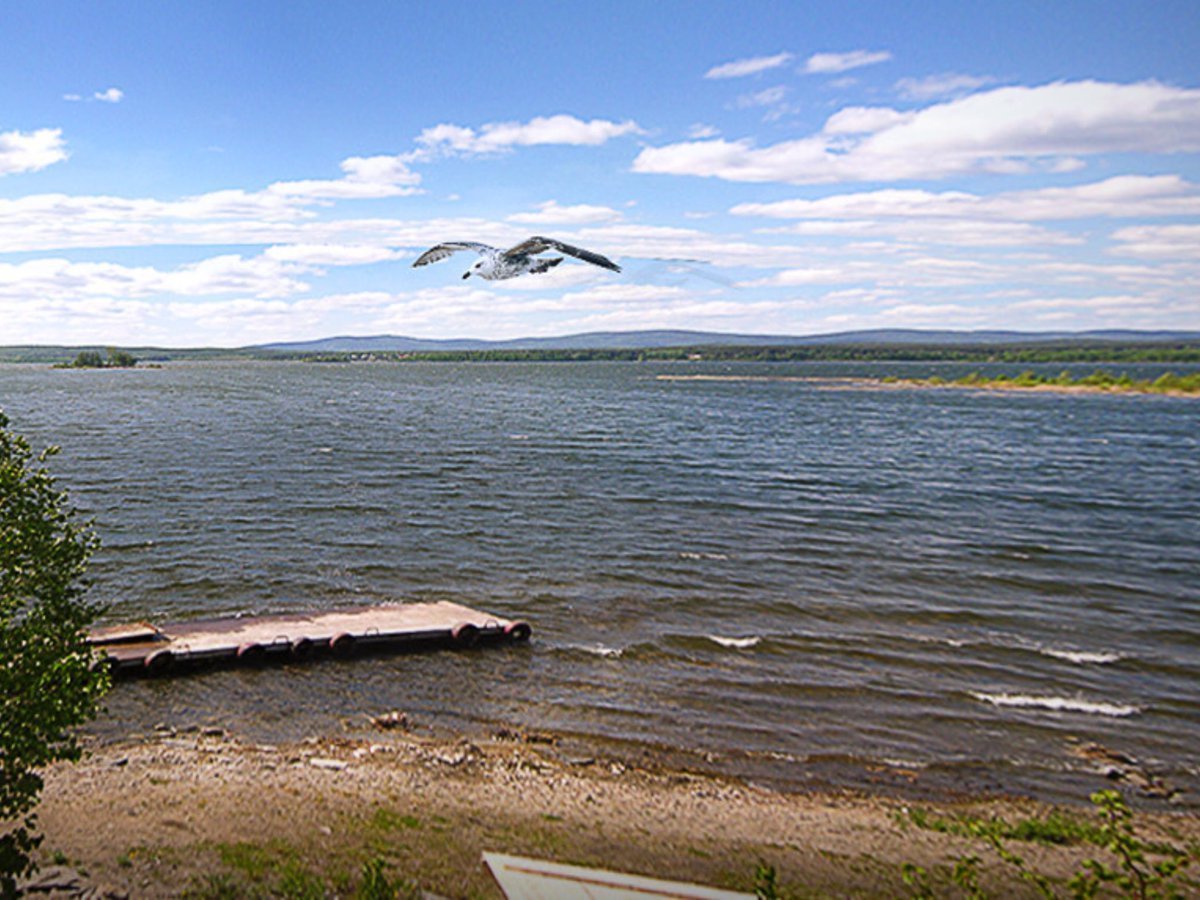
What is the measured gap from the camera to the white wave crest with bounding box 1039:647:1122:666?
85.1 feet

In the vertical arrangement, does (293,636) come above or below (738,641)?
above

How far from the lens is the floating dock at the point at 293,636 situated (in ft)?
76.2

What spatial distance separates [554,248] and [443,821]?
1097 cm

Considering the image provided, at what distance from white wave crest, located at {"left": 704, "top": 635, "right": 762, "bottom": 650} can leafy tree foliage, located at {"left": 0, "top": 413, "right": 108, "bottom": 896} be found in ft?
59.8

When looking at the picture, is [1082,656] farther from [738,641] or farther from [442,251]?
[442,251]

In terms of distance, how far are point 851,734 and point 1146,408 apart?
12514cm

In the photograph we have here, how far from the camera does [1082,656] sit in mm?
26406

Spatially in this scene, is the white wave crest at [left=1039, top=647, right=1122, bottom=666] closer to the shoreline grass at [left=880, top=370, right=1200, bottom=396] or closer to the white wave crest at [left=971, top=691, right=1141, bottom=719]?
the white wave crest at [left=971, top=691, right=1141, bottom=719]

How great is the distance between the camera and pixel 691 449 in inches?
2886

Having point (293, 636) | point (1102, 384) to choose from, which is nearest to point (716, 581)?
point (293, 636)

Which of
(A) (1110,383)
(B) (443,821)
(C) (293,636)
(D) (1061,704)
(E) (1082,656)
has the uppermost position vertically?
(A) (1110,383)

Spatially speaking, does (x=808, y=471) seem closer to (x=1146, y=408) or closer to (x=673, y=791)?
(x=673, y=791)

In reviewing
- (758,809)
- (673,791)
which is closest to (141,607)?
(673,791)

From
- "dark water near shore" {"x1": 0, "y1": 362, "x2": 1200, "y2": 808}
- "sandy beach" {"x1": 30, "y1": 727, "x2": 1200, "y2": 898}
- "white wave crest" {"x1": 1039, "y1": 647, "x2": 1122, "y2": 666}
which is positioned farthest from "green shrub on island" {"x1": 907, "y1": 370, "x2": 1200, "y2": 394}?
"sandy beach" {"x1": 30, "y1": 727, "x2": 1200, "y2": 898}
